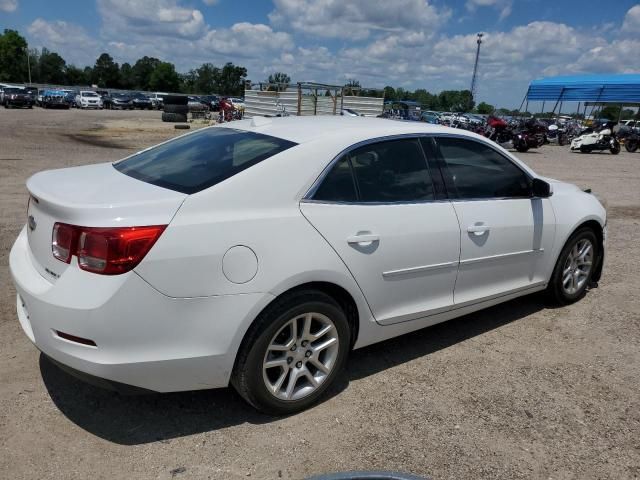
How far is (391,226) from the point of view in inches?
133

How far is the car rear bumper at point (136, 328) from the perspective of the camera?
255 cm

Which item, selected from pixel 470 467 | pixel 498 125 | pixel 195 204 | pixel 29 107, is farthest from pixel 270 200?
pixel 29 107

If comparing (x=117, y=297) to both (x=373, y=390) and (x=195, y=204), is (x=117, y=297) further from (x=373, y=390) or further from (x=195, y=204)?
(x=373, y=390)

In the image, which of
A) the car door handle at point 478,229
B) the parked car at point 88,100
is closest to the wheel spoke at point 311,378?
the car door handle at point 478,229

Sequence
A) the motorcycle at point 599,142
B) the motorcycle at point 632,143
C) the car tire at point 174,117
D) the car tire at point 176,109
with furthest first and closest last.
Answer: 1. the car tire at point 176,109
2. the car tire at point 174,117
3. the motorcycle at point 632,143
4. the motorcycle at point 599,142

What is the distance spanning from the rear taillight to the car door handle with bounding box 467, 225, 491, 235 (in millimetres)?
2151

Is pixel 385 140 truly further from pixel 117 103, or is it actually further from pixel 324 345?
pixel 117 103

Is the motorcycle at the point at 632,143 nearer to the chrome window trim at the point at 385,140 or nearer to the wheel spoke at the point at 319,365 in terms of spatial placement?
the chrome window trim at the point at 385,140

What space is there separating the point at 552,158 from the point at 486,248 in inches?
741

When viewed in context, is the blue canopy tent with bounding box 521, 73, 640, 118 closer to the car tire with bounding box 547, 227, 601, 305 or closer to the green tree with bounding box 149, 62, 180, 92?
the car tire with bounding box 547, 227, 601, 305

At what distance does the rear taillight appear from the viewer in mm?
2543

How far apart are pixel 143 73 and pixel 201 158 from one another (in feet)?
467

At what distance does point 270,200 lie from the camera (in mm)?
2969

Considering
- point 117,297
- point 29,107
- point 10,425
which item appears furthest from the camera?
point 29,107
